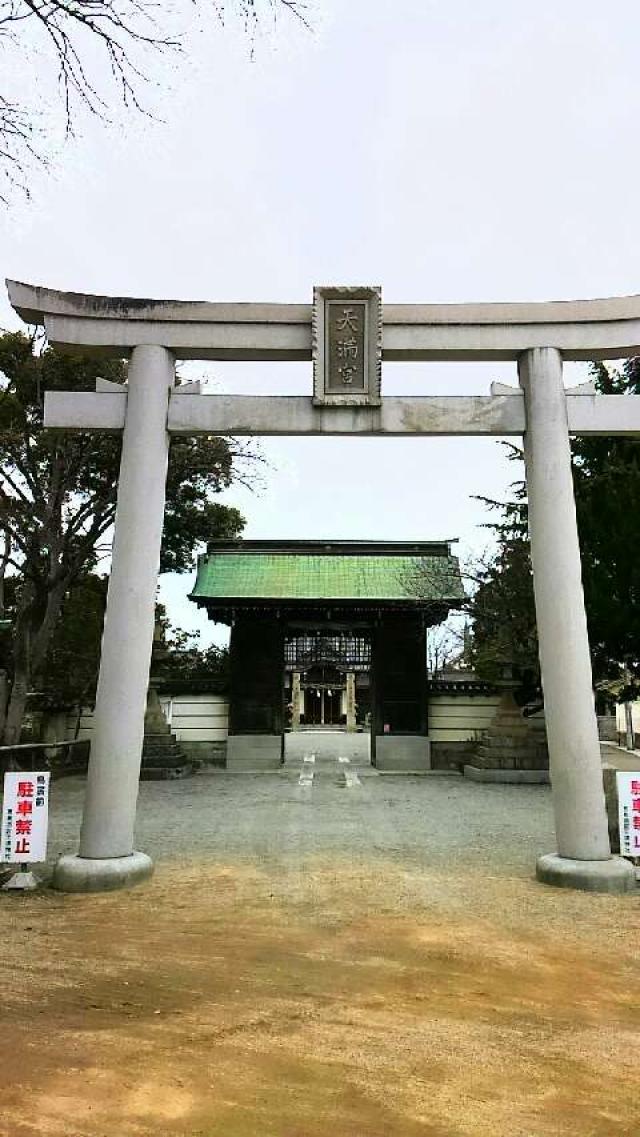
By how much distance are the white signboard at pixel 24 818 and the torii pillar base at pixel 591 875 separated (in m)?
5.15

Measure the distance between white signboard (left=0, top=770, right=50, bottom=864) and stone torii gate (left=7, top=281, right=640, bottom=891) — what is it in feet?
4.58

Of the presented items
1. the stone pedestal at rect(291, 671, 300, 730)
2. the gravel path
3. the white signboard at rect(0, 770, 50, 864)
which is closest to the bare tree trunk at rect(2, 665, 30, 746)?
the gravel path

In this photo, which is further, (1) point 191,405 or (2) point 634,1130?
(1) point 191,405

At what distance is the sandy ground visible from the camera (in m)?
3.27

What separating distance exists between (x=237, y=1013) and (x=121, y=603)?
15.4 ft

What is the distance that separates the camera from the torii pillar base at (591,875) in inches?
289

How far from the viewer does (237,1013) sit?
436cm

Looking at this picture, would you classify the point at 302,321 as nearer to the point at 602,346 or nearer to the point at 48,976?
the point at 602,346

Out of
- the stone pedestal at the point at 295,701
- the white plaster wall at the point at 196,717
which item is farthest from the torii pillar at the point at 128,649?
the stone pedestal at the point at 295,701

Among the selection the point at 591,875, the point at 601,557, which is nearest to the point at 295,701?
the point at 601,557

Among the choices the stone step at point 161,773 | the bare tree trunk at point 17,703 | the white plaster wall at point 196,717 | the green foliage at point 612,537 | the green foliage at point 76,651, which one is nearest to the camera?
the green foliage at point 612,537

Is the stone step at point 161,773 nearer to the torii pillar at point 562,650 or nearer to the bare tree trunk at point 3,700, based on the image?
the bare tree trunk at point 3,700

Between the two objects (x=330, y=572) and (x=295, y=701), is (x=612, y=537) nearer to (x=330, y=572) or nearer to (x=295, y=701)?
(x=330, y=572)

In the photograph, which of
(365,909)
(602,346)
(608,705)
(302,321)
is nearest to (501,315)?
(602,346)
